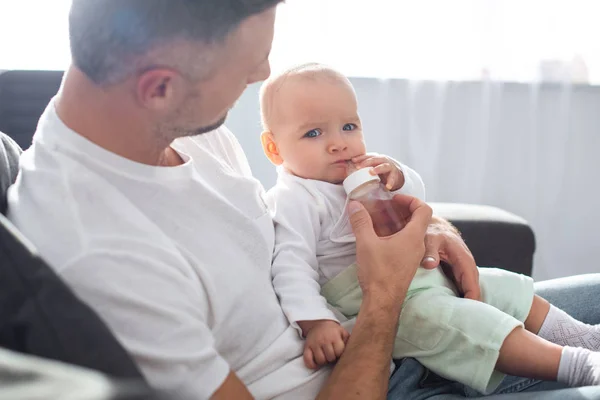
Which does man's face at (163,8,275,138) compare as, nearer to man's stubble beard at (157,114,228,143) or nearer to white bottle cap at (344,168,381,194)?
man's stubble beard at (157,114,228,143)

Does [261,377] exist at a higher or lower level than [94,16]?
lower

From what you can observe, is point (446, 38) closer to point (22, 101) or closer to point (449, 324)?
point (22, 101)

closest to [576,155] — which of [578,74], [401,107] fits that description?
[578,74]

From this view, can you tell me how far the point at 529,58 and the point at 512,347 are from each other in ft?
6.07

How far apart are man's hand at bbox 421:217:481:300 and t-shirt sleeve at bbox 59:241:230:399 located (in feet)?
1.73

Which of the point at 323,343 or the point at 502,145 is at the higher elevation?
the point at 323,343

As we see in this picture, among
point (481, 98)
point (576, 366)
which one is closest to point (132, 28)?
point (576, 366)

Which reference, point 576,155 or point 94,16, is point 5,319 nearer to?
point 94,16

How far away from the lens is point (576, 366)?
1036mm

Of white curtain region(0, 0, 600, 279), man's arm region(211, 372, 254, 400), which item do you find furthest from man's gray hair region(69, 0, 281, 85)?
white curtain region(0, 0, 600, 279)

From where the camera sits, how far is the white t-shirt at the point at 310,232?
1.14 m

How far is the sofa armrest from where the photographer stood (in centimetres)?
168

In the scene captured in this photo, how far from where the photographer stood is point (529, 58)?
260cm

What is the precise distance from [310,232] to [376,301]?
0.73ft
